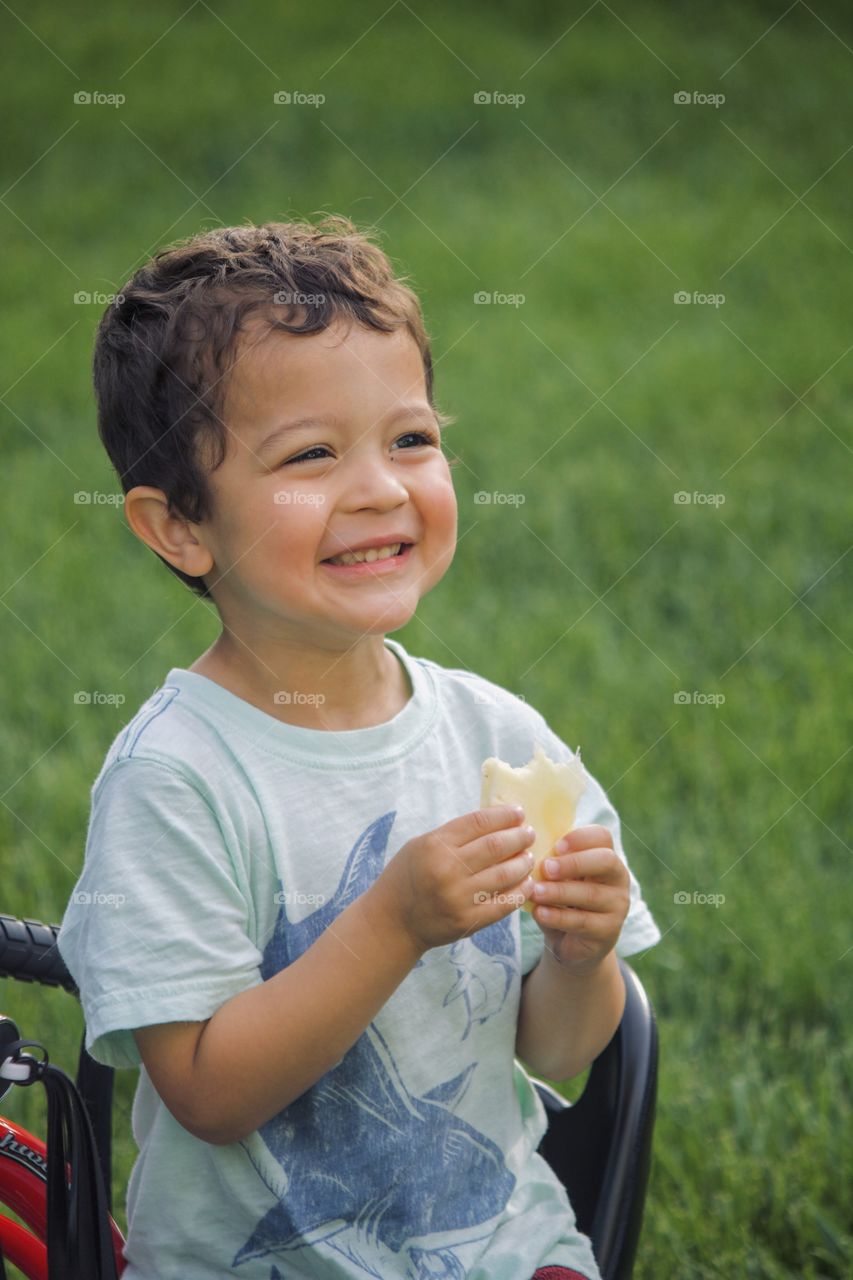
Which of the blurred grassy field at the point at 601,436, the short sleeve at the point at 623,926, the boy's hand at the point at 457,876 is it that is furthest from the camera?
the blurred grassy field at the point at 601,436

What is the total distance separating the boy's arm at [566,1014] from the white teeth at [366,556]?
0.47 metres

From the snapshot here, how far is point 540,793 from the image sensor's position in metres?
1.48

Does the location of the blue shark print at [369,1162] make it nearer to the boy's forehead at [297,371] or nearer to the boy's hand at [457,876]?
the boy's hand at [457,876]

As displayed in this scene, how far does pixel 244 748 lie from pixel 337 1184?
0.44 meters

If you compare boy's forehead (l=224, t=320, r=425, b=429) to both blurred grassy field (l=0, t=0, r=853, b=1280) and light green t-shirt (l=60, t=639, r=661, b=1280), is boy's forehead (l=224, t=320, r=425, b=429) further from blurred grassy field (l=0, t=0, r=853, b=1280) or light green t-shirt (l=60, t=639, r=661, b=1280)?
blurred grassy field (l=0, t=0, r=853, b=1280)

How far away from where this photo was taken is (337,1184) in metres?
1.47

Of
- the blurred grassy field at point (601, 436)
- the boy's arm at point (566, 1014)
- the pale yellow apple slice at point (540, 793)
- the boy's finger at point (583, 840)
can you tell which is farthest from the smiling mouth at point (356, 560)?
the blurred grassy field at point (601, 436)

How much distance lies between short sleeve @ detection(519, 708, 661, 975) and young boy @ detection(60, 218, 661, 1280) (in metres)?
0.03

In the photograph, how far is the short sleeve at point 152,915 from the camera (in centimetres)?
135

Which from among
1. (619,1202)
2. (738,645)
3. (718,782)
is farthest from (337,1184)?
(738,645)

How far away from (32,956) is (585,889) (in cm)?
57

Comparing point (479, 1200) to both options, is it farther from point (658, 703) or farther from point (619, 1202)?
point (658, 703)

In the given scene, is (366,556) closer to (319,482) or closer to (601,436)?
(319,482)

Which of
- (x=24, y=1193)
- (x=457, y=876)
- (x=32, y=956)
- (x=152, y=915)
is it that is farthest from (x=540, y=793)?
(x=24, y=1193)
